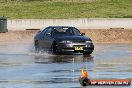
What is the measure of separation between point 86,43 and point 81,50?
439 millimetres

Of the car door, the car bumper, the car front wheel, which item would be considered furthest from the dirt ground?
the car bumper

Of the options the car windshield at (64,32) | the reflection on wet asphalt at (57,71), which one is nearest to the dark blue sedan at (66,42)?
the car windshield at (64,32)

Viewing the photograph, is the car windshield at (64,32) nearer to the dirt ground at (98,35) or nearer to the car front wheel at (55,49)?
the car front wheel at (55,49)

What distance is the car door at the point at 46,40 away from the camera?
33.0 metres

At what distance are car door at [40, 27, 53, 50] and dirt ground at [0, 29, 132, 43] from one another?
1338 centimetres

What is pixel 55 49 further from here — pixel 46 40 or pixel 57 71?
pixel 57 71

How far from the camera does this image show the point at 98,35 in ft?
159

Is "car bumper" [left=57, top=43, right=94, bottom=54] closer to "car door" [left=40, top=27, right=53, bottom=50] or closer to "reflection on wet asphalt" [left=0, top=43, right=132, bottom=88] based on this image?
"car door" [left=40, top=27, right=53, bottom=50]

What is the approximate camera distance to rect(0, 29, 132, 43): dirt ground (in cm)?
4738

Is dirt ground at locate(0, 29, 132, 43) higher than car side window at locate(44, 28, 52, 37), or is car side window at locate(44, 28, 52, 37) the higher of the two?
car side window at locate(44, 28, 52, 37)

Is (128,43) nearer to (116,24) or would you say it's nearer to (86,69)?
(116,24)

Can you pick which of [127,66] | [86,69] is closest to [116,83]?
[86,69]

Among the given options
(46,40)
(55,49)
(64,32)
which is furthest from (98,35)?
(55,49)

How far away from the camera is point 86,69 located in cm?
2302
